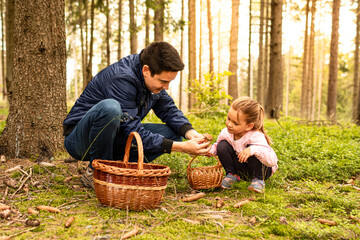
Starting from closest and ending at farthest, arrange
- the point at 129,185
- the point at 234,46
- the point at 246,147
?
the point at 129,185 → the point at 246,147 → the point at 234,46

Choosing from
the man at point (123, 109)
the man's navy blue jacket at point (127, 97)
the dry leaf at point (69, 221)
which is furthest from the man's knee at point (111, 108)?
the dry leaf at point (69, 221)

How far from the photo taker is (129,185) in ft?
7.84

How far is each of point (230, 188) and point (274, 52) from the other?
8613mm

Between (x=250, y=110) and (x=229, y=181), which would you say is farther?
(x=229, y=181)

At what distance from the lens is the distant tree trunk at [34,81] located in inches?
151

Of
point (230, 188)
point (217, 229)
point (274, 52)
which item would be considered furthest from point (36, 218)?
point (274, 52)

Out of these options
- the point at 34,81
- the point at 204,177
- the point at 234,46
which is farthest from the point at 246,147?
the point at 234,46

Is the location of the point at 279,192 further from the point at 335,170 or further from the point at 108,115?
the point at 108,115

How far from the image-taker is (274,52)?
10742mm

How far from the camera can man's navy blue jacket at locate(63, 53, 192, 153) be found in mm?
2918

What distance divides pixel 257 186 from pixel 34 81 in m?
3.20

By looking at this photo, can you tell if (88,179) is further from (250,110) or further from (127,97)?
(250,110)

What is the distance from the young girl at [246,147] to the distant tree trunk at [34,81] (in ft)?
7.84

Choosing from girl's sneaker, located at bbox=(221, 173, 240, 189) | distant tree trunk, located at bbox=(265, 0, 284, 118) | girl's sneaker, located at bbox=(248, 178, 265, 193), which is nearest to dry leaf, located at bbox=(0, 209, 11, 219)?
girl's sneaker, located at bbox=(221, 173, 240, 189)
